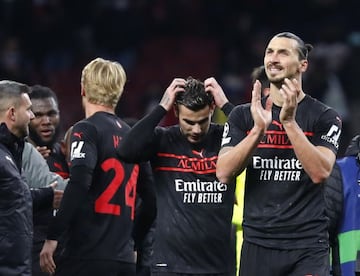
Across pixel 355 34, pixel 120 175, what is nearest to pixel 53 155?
pixel 120 175

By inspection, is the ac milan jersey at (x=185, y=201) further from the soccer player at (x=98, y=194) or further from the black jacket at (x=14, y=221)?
the black jacket at (x=14, y=221)

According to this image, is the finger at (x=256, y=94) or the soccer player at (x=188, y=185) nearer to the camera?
the finger at (x=256, y=94)

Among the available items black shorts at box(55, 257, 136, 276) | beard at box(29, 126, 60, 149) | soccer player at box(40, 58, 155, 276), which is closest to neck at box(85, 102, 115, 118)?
soccer player at box(40, 58, 155, 276)

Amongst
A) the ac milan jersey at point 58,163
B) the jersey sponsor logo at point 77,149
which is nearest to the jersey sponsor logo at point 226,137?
the jersey sponsor logo at point 77,149

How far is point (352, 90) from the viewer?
1700 centimetres

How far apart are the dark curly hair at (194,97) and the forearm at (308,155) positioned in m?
0.78

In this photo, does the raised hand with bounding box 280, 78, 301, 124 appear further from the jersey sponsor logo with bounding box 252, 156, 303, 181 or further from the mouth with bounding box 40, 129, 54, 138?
the mouth with bounding box 40, 129, 54, 138

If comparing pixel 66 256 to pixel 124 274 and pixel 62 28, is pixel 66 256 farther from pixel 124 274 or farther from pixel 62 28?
pixel 62 28

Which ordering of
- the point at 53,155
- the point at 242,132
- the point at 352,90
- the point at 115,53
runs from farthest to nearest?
1. the point at 115,53
2. the point at 352,90
3. the point at 53,155
4. the point at 242,132

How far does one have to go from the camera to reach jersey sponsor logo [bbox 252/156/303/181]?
688 centimetres

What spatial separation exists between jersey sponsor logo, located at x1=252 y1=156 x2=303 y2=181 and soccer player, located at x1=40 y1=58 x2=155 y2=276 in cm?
110

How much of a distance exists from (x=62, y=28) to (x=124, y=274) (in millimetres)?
11665

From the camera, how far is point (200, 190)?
7199 mm

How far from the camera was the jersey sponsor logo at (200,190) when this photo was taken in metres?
7.18
